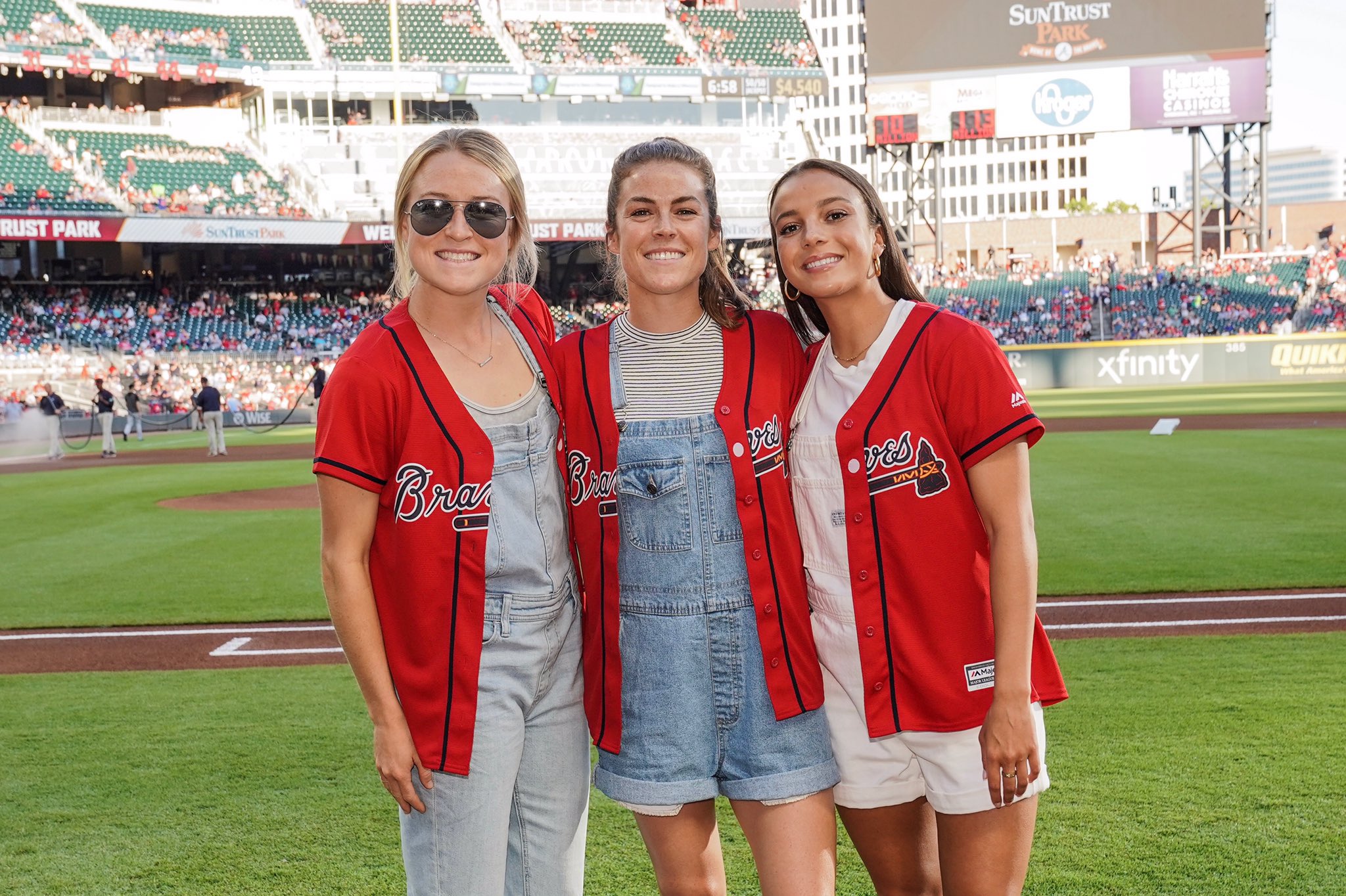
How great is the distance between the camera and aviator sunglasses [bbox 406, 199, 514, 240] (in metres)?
2.95

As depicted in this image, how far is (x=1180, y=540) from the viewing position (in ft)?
35.2

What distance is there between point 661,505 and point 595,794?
3017 millimetres

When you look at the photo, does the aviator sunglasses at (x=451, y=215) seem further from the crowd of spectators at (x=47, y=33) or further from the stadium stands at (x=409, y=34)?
the stadium stands at (x=409, y=34)

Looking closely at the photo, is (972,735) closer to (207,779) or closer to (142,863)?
(142,863)

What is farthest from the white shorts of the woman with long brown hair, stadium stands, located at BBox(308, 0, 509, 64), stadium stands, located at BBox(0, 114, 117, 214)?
stadium stands, located at BBox(308, 0, 509, 64)

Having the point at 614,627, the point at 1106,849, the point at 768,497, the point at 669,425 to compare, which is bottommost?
the point at 1106,849

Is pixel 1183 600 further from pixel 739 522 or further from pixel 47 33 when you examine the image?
pixel 47 33

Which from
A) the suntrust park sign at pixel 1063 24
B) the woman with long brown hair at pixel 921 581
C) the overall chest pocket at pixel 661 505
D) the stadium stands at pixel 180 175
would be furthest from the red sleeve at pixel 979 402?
the suntrust park sign at pixel 1063 24

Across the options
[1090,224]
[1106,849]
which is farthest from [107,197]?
[1090,224]

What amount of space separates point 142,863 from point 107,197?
124 ft

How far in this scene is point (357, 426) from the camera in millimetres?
2701

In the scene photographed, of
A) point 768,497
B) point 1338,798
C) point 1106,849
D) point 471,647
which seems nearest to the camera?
point 471,647

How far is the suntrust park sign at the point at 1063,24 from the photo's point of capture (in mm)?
45156

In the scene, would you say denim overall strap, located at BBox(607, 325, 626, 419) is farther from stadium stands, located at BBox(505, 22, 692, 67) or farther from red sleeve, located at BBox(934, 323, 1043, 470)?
stadium stands, located at BBox(505, 22, 692, 67)
